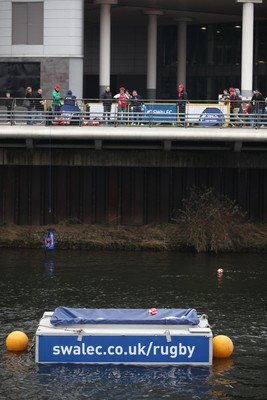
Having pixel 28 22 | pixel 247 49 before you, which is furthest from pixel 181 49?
pixel 28 22

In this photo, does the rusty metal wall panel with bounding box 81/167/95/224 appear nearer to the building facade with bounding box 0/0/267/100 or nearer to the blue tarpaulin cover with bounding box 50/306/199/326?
the building facade with bounding box 0/0/267/100

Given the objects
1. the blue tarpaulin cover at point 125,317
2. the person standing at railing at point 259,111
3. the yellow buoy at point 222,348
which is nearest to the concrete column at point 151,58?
the person standing at railing at point 259,111

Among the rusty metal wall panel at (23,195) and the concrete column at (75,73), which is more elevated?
the concrete column at (75,73)

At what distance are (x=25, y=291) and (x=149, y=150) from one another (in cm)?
1245

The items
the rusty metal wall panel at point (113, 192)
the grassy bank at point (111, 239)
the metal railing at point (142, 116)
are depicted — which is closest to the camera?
the metal railing at point (142, 116)

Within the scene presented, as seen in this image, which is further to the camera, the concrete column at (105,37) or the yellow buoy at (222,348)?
the concrete column at (105,37)

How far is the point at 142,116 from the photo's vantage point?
43562mm

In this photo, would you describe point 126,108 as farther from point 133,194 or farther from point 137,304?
point 137,304

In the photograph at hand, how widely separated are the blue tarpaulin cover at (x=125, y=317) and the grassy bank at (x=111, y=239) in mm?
16094

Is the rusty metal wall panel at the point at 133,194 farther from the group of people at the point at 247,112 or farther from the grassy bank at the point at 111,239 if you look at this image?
the group of people at the point at 247,112

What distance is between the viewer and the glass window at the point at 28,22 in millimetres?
52344

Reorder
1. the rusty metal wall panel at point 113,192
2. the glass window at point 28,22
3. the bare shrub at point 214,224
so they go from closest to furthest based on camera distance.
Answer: the bare shrub at point 214,224
the rusty metal wall panel at point 113,192
the glass window at point 28,22

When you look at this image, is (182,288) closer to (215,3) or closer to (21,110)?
(21,110)

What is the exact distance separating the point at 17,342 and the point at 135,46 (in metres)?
42.7
